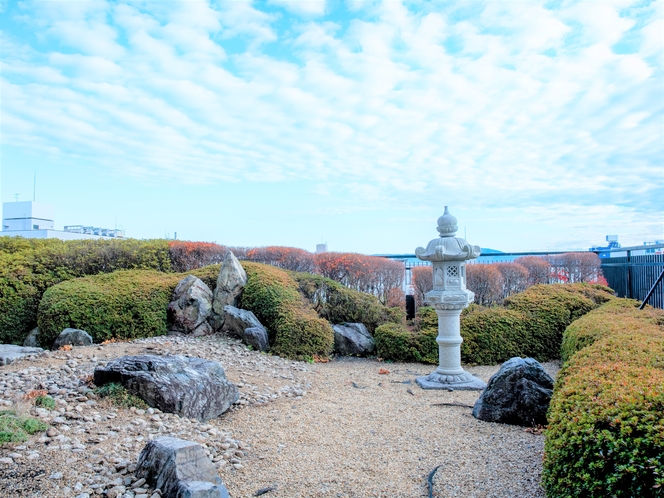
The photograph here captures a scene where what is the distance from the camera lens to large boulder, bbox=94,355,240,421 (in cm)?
468

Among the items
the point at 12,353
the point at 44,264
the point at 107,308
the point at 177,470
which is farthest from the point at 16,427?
the point at 44,264

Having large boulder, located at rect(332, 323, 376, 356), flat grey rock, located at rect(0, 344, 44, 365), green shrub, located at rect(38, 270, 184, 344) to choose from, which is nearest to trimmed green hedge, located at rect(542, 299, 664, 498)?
large boulder, located at rect(332, 323, 376, 356)

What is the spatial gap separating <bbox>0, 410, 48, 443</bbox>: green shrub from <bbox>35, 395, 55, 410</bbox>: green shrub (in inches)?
13.8

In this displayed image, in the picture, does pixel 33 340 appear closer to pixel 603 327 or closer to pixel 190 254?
pixel 190 254

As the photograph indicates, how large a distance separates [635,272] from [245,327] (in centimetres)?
904

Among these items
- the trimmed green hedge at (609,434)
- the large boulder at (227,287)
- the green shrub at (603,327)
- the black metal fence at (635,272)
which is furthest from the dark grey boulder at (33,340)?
the black metal fence at (635,272)

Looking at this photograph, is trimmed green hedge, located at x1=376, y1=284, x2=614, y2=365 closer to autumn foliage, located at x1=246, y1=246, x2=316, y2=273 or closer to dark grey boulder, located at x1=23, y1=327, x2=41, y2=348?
autumn foliage, located at x1=246, y1=246, x2=316, y2=273

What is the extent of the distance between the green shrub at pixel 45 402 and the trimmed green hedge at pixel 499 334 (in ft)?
18.1

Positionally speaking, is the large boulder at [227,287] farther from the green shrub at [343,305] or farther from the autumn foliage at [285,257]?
the autumn foliage at [285,257]

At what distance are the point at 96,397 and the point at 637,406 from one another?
4.55m

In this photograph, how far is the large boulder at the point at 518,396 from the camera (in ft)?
16.2

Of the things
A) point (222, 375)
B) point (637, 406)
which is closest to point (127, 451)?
point (222, 375)

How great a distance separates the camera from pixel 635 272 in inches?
433

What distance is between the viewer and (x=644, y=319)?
251 inches
